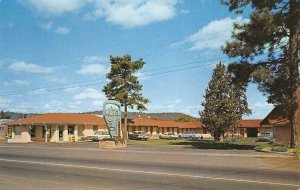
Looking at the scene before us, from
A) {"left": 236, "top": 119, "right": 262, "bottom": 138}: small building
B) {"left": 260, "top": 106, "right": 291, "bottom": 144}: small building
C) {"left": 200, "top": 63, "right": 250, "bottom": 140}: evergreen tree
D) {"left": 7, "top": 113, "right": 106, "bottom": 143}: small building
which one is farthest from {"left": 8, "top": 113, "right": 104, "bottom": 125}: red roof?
{"left": 236, "top": 119, "right": 262, "bottom": 138}: small building

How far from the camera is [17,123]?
60656 mm

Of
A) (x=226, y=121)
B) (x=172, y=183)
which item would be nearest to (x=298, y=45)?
(x=172, y=183)

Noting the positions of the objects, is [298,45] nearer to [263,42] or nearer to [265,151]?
→ [263,42]

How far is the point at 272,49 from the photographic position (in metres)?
30.5

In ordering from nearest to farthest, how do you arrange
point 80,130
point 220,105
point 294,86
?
point 294,86 < point 220,105 < point 80,130

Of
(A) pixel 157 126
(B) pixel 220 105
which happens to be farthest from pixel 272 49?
(A) pixel 157 126

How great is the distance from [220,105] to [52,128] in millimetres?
25120

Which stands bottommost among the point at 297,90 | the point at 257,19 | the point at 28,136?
the point at 28,136

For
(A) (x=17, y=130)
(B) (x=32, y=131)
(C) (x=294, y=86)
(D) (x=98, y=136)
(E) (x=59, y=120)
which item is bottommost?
(D) (x=98, y=136)

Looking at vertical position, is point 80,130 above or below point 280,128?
below

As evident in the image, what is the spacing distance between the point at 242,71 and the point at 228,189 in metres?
20.8

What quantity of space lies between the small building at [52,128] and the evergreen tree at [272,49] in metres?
34.1

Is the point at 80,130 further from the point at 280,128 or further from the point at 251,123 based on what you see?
the point at 251,123

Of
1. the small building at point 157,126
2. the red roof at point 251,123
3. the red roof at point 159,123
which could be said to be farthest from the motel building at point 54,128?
the red roof at point 251,123
